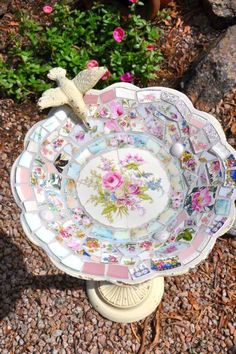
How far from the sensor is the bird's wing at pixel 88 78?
103 inches

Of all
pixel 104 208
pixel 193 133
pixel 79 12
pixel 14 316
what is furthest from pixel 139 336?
pixel 79 12

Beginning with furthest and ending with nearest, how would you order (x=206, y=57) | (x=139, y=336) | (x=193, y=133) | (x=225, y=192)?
(x=206, y=57) < (x=139, y=336) < (x=193, y=133) < (x=225, y=192)

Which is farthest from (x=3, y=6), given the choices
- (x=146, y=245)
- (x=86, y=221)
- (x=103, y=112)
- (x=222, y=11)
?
(x=146, y=245)

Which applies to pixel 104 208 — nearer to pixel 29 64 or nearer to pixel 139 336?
pixel 139 336

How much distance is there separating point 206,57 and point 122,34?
57cm

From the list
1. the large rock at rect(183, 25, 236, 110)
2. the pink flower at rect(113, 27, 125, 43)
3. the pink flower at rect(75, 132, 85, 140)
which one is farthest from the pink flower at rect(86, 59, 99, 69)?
the pink flower at rect(75, 132, 85, 140)

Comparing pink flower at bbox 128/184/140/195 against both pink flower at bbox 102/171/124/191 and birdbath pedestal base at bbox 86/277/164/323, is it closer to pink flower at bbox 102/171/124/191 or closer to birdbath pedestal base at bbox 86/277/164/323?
pink flower at bbox 102/171/124/191

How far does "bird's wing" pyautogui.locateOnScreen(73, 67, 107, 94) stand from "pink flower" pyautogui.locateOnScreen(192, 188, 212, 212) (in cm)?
69

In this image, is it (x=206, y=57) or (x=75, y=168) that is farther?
(x=206, y=57)

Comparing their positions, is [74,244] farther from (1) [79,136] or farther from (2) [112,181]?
(1) [79,136]

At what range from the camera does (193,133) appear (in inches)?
105

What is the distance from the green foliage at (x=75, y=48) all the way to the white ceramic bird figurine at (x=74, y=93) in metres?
1.16

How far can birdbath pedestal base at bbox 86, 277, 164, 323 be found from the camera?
321 cm

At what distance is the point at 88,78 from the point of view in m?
2.63
